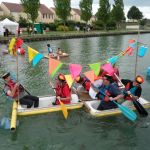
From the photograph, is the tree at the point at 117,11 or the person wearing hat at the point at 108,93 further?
the tree at the point at 117,11

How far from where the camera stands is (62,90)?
12266 millimetres

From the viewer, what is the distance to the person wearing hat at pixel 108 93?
11906mm

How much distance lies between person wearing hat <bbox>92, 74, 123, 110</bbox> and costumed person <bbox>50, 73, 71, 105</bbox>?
134 cm

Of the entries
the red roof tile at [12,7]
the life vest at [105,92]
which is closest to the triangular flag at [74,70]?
the life vest at [105,92]

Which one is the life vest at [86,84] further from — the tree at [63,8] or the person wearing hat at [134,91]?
the tree at [63,8]

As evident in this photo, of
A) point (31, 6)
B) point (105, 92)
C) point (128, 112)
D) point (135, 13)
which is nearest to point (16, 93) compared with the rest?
point (105, 92)

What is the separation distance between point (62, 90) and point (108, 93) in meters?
1.89

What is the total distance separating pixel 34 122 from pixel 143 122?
172 inches

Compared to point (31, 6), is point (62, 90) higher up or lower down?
lower down

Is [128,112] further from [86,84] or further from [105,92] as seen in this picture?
[86,84]

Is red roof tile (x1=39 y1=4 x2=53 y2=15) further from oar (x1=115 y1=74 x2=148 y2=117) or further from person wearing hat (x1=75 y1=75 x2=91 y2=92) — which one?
oar (x1=115 y1=74 x2=148 y2=117)

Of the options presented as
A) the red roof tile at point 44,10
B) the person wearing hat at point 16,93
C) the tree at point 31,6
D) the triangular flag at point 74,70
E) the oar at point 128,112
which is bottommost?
the oar at point 128,112

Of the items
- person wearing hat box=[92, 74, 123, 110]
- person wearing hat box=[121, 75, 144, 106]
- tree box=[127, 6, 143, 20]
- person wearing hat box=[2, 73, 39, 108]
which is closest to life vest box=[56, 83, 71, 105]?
person wearing hat box=[2, 73, 39, 108]

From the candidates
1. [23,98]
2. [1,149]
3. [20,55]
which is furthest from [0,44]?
[1,149]
